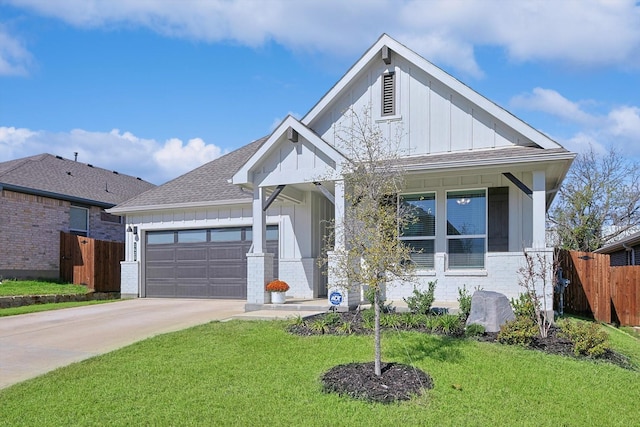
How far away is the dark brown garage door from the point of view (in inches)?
625

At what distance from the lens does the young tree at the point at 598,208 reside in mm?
27141

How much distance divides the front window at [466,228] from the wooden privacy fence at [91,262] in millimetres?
13636

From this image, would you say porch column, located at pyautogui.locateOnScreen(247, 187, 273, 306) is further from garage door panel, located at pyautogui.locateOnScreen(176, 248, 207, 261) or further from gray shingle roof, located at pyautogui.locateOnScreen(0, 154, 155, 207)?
gray shingle roof, located at pyautogui.locateOnScreen(0, 154, 155, 207)

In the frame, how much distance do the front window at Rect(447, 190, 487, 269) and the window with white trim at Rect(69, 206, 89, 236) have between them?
53.0ft

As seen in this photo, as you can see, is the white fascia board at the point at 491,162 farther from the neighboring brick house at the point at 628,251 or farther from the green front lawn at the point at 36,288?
the green front lawn at the point at 36,288

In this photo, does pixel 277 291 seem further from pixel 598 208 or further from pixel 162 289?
pixel 598 208

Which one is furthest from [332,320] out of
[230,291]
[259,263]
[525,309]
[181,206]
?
[181,206]

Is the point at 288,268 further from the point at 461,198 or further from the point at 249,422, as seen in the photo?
the point at 249,422

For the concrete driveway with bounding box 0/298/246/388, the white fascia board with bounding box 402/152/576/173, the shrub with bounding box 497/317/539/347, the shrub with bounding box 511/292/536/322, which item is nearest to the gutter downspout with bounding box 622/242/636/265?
the white fascia board with bounding box 402/152/576/173

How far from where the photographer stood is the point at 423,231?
12.6 m

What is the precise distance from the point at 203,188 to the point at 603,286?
1310 centimetres

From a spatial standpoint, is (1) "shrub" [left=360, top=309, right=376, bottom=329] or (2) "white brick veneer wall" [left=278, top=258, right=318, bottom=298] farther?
(2) "white brick veneer wall" [left=278, top=258, right=318, bottom=298]


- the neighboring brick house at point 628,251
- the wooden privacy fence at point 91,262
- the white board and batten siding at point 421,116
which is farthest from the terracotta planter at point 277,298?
the neighboring brick house at point 628,251

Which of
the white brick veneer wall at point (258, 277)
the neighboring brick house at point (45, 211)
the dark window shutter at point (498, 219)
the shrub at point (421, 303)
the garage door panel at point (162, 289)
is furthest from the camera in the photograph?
the neighboring brick house at point (45, 211)
